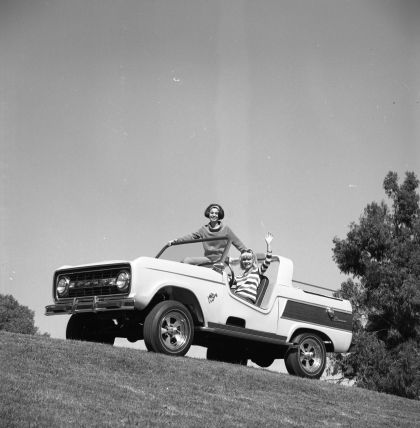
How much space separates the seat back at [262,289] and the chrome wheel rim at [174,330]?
6.11 ft

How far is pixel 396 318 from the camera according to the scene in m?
30.5

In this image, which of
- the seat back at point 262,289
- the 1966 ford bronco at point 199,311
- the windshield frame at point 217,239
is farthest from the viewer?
the seat back at point 262,289

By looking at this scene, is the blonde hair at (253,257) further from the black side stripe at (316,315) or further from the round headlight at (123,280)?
the round headlight at (123,280)

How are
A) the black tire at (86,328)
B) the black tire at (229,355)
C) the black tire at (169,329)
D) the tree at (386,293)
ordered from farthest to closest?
the tree at (386,293) → the black tire at (229,355) → the black tire at (86,328) → the black tire at (169,329)

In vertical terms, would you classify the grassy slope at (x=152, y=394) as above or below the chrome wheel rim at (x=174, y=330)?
below

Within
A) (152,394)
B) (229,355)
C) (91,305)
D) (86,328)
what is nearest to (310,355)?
(229,355)

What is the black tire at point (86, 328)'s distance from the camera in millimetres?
12016

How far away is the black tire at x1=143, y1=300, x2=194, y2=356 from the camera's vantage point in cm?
1059

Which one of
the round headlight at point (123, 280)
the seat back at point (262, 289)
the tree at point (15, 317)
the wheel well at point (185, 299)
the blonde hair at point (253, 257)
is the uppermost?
the blonde hair at point (253, 257)

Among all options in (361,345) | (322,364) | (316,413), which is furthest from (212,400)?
(361,345)

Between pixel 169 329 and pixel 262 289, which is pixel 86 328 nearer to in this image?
pixel 169 329

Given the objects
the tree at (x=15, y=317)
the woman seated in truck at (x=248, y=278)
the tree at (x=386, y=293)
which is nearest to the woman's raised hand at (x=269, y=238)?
the woman seated in truck at (x=248, y=278)

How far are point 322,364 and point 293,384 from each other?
2.10 meters

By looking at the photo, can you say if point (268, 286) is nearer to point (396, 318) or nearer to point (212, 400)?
point (212, 400)
